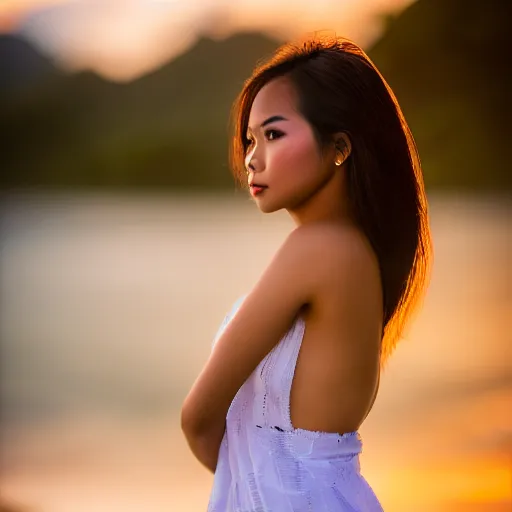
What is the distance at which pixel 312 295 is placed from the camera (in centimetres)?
121

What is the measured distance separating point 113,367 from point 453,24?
1399 cm

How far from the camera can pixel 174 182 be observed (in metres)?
26.5

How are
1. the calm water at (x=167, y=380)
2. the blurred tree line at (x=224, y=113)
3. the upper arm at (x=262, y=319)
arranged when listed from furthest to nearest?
1. the blurred tree line at (x=224, y=113)
2. the calm water at (x=167, y=380)
3. the upper arm at (x=262, y=319)

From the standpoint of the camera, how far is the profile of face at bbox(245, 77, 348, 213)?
1.28 meters

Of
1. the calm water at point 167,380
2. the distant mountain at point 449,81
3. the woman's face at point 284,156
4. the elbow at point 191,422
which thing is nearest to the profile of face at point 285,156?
the woman's face at point 284,156

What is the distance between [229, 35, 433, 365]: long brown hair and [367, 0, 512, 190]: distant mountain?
14476 mm

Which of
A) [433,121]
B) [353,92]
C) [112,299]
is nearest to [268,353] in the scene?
[353,92]

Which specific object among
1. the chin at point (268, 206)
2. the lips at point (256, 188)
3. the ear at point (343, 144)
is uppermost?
the ear at point (343, 144)

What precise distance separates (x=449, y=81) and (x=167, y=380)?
1717 centimetres

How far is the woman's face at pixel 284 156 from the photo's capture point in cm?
128

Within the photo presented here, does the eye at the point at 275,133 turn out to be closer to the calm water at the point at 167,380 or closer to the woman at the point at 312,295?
the woman at the point at 312,295

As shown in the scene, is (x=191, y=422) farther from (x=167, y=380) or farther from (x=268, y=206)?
(x=167, y=380)

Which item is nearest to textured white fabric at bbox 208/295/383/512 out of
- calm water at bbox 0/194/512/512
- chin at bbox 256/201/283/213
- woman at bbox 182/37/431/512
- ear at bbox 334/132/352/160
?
woman at bbox 182/37/431/512

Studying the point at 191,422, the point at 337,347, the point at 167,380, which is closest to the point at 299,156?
the point at 337,347
